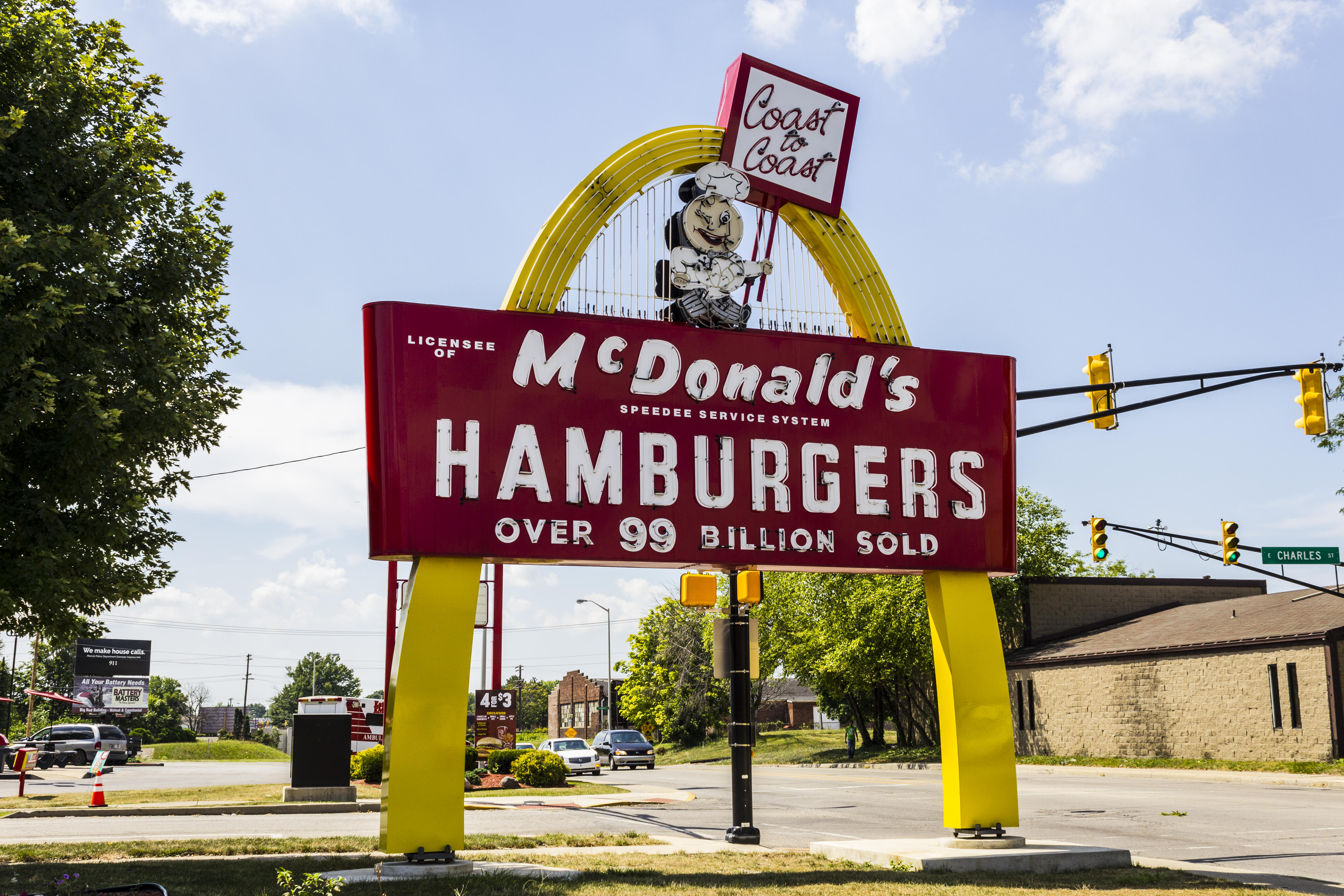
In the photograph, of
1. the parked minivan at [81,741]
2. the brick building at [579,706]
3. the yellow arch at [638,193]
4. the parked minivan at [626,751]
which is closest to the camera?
the yellow arch at [638,193]

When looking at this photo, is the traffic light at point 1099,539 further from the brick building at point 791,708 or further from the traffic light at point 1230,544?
the brick building at point 791,708

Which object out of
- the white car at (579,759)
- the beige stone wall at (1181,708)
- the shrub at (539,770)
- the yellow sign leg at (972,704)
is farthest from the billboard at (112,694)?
the yellow sign leg at (972,704)

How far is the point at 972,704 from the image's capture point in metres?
13.6

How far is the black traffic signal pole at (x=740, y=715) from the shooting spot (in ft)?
47.6

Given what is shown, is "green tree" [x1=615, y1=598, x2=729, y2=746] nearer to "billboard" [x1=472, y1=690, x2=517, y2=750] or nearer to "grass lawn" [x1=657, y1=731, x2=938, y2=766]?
"grass lawn" [x1=657, y1=731, x2=938, y2=766]

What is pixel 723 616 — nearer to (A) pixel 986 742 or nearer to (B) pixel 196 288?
(A) pixel 986 742

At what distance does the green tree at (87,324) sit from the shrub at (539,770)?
54.6ft

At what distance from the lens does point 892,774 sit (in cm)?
3719

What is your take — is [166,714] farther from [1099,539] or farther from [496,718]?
[1099,539]

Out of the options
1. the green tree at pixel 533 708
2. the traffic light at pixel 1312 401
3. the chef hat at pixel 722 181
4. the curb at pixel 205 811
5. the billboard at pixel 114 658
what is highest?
the chef hat at pixel 722 181

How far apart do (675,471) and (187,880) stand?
6571 millimetres

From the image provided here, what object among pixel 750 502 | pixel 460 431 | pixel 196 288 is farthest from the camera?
pixel 196 288

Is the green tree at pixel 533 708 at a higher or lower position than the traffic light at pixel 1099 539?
lower

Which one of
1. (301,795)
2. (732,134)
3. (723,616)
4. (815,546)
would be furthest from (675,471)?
(301,795)
